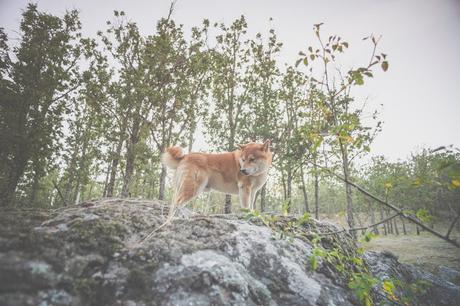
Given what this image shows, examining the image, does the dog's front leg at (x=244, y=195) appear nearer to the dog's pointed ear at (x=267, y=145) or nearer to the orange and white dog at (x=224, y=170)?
the orange and white dog at (x=224, y=170)

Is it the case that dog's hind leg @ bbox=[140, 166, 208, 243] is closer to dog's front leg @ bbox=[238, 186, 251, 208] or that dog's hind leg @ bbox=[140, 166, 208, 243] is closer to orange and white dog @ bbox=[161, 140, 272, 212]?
orange and white dog @ bbox=[161, 140, 272, 212]

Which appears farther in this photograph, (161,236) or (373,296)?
(373,296)

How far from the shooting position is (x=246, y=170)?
556 centimetres

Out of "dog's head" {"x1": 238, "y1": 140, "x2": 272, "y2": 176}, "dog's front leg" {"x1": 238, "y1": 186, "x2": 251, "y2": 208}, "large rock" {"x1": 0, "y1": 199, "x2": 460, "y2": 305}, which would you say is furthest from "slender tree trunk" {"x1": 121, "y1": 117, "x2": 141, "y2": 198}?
"large rock" {"x1": 0, "y1": 199, "x2": 460, "y2": 305}

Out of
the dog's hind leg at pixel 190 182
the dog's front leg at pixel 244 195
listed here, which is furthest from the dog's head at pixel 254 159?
the dog's hind leg at pixel 190 182

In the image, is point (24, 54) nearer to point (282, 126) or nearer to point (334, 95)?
point (334, 95)

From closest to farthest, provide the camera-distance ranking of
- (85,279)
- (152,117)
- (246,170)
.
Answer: (85,279) < (246,170) < (152,117)

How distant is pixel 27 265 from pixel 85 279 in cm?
30

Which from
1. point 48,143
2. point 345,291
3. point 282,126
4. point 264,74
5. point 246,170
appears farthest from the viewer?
point 282,126

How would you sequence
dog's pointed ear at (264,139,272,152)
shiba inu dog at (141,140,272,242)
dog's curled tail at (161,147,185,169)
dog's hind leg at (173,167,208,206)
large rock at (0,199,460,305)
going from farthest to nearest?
dog's pointed ear at (264,139,272,152)
dog's curled tail at (161,147,185,169)
shiba inu dog at (141,140,272,242)
dog's hind leg at (173,167,208,206)
large rock at (0,199,460,305)

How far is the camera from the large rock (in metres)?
1.20

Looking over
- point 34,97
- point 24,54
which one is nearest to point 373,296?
point 34,97

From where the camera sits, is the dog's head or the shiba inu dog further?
the dog's head

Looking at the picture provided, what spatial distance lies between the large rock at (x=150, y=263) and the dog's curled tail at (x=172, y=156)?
2.88m
